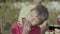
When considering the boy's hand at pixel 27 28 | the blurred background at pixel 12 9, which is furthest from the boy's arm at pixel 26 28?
the blurred background at pixel 12 9

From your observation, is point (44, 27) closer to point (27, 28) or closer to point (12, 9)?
point (27, 28)

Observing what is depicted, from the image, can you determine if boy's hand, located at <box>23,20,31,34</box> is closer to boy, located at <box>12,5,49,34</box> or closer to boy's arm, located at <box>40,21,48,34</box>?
boy, located at <box>12,5,49,34</box>

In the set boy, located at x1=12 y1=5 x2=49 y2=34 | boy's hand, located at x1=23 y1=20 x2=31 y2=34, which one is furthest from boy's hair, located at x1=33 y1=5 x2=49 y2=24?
boy's hand, located at x1=23 y1=20 x2=31 y2=34

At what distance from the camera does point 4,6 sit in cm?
137

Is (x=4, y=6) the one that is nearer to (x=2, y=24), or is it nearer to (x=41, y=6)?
(x=2, y=24)

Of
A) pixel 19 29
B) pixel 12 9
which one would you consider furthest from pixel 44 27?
pixel 12 9

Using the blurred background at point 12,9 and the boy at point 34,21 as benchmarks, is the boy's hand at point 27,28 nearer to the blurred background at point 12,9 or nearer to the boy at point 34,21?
the boy at point 34,21

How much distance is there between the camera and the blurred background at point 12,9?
131 cm

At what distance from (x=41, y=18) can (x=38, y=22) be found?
0.14ft

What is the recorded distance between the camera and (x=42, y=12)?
4.33ft

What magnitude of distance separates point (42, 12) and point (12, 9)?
26 centimetres

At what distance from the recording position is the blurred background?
1306 mm

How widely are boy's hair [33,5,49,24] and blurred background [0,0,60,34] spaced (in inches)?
1.2

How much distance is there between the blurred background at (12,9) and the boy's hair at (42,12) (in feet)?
0.10
